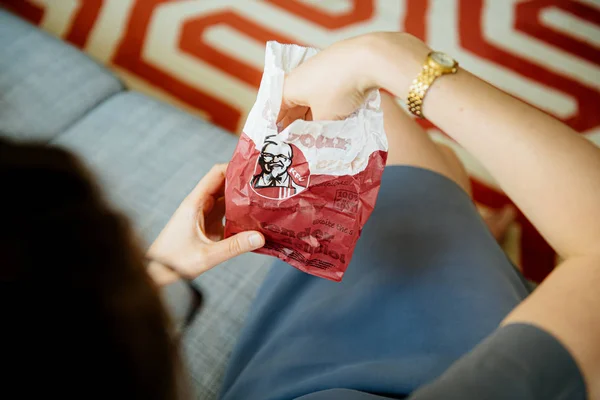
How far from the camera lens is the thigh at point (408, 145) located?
0.72 metres

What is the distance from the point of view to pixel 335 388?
49cm

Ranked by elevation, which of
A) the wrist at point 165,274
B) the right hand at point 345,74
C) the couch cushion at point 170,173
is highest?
the right hand at point 345,74

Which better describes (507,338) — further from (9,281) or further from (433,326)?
(9,281)

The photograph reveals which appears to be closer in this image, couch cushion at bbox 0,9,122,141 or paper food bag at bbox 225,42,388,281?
paper food bag at bbox 225,42,388,281

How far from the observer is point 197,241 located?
0.54 m

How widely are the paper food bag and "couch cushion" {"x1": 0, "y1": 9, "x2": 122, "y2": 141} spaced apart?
1.70 ft

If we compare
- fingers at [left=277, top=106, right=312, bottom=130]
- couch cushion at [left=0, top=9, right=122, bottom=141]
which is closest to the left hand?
fingers at [left=277, top=106, right=312, bottom=130]

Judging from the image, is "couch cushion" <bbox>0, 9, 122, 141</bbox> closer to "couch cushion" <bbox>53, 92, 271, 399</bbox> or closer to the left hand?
"couch cushion" <bbox>53, 92, 271, 399</bbox>

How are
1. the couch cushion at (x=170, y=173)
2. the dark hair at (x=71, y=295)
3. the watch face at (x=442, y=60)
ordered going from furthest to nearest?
the couch cushion at (x=170, y=173) < the watch face at (x=442, y=60) < the dark hair at (x=71, y=295)

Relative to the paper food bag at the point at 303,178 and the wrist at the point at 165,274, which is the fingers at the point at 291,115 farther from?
the wrist at the point at 165,274

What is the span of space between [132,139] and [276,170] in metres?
0.43

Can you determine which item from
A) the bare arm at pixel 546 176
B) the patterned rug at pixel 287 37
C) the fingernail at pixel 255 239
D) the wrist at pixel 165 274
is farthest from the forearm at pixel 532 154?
the patterned rug at pixel 287 37

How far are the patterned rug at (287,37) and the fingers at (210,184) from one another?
68 cm

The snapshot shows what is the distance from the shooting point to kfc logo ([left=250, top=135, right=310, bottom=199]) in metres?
0.49
